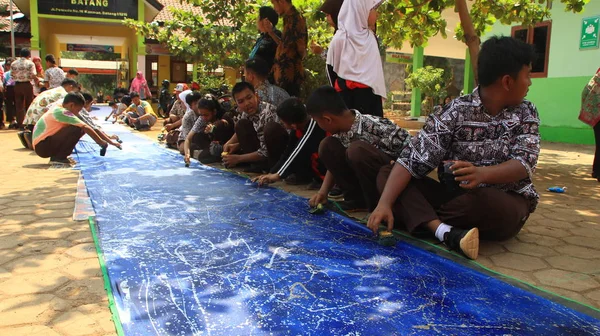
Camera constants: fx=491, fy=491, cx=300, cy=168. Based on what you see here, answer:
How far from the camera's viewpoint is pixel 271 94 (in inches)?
174

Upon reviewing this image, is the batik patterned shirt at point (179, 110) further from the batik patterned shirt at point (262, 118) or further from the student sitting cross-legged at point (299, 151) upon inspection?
the student sitting cross-legged at point (299, 151)

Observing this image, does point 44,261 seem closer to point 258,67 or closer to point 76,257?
point 76,257

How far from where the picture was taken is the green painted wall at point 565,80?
8195mm

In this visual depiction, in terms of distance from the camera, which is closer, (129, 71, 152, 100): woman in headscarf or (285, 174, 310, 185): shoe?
(285, 174, 310, 185): shoe

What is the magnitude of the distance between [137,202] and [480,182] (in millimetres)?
2224

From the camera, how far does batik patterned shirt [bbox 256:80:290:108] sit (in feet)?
14.5

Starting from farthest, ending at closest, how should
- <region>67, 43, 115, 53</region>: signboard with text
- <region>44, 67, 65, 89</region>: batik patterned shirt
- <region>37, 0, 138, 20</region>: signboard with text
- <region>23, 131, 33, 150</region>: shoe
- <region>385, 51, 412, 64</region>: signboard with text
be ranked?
<region>67, 43, 115, 53</region>: signboard with text, <region>37, 0, 138, 20</region>: signboard with text, <region>385, 51, 412, 64</region>: signboard with text, <region>44, 67, 65, 89</region>: batik patterned shirt, <region>23, 131, 33, 150</region>: shoe

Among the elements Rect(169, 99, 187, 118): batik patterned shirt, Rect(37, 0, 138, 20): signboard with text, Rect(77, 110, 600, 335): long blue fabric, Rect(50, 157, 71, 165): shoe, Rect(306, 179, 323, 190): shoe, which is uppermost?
Rect(37, 0, 138, 20): signboard with text

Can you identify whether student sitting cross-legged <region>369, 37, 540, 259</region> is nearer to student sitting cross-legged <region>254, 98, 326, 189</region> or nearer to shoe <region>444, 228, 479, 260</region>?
shoe <region>444, 228, 479, 260</region>

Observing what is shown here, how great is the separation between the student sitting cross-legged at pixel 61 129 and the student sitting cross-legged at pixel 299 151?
89.1 inches

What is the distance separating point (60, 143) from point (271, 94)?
2.37 m

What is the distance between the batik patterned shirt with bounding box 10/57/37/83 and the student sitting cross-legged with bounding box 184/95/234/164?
17.3 feet

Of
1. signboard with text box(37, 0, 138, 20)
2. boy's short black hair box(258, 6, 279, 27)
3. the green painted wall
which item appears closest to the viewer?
boy's short black hair box(258, 6, 279, 27)

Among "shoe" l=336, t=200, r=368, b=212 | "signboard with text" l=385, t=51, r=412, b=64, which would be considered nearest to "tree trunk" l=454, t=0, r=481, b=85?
"shoe" l=336, t=200, r=368, b=212
